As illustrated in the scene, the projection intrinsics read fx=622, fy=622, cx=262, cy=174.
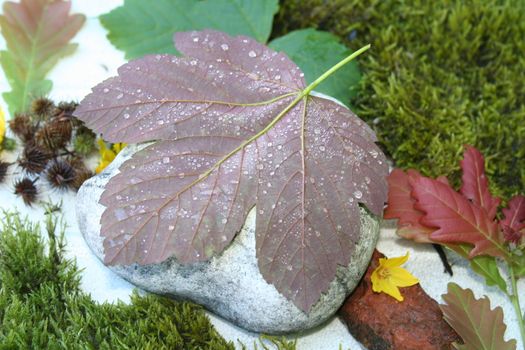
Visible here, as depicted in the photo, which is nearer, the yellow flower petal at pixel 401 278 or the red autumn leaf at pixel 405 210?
the yellow flower petal at pixel 401 278

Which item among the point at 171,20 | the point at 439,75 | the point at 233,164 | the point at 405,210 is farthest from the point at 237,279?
the point at 439,75

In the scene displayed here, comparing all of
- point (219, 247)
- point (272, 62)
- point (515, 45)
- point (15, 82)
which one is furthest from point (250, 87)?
point (515, 45)

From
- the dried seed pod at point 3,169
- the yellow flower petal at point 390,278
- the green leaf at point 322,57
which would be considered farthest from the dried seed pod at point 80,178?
the yellow flower petal at point 390,278

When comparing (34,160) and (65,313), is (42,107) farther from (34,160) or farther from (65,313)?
(65,313)

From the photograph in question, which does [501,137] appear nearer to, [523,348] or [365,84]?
[365,84]

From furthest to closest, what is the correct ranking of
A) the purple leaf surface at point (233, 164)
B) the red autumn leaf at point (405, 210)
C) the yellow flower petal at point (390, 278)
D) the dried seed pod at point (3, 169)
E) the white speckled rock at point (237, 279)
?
1. the dried seed pod at point (3, 169)
2. the red autumn leaf at point (405, 210)
3. the yellow flower petal at point (390, 278)
4. the white speckled rock at point (237, 279)
5. the purple leaf surface at point (233, 164)

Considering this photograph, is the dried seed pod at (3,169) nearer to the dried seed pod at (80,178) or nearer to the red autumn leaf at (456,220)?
the dried seed pod at (80,178)

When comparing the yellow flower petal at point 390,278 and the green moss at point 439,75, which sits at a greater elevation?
the green moss at point 439,75

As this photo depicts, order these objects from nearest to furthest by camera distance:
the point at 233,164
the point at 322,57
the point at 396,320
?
the point at 233,164, the point at 396,320, the point at 322,57
